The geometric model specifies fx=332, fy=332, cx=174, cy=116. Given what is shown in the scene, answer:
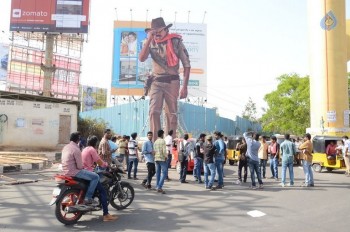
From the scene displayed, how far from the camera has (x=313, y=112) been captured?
2667 centimetres

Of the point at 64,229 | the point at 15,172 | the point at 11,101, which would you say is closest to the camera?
the point at 64,229

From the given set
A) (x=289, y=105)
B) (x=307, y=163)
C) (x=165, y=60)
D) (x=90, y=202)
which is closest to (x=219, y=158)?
(x=307, y=163)

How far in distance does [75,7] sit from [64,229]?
109 ft

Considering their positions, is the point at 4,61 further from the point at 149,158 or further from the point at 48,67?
the point at 149,158

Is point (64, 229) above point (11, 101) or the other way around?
the other way around

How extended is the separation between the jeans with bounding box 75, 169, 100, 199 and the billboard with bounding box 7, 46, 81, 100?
4153 cm

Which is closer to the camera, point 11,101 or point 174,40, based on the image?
point 11,101

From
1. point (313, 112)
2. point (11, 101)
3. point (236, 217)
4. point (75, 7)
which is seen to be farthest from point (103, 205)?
point (75, 7)

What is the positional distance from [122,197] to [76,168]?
1.44 meters

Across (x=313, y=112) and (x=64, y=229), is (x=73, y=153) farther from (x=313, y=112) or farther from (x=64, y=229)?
(x=313, y=112)

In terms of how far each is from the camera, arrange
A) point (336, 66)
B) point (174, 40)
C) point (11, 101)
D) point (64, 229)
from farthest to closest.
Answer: point (174, 40) → point (336, 66) → point (11, 101) → point (64, 229)

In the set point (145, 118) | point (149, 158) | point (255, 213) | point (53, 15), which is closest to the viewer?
point (255, 213)

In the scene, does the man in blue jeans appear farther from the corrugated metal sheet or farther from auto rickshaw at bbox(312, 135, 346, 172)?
the corrugated metal sheet

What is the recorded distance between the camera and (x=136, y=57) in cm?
3800
